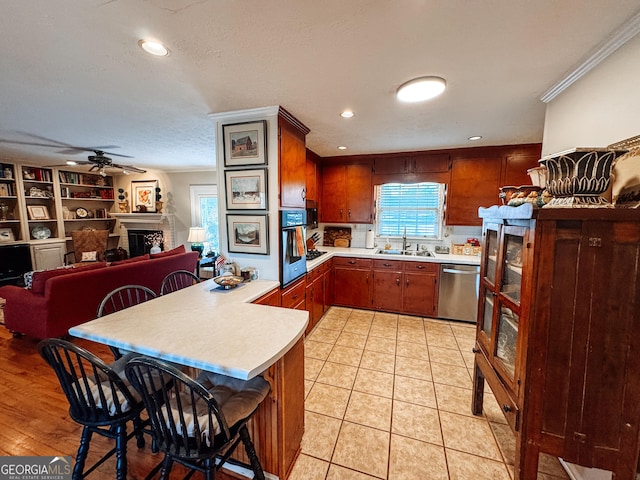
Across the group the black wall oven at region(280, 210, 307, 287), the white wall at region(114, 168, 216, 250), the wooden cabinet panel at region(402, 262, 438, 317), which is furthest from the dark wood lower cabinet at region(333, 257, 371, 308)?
the white wall at region(114, 168, 216, 250)

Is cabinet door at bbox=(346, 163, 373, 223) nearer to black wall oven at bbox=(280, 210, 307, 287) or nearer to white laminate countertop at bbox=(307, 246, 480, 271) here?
white laminate countertop at bbox=(307, 246, 480, 271)

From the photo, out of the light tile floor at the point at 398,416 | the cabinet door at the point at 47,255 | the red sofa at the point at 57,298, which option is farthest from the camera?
the cabinet door at the point at 47,255

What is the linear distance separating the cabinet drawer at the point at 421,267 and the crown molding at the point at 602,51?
2167 mm

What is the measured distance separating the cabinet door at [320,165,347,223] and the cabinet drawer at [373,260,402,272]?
0.92 metres

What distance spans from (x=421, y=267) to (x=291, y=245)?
6.52 ft

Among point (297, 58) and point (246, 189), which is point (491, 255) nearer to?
point (297, 58)

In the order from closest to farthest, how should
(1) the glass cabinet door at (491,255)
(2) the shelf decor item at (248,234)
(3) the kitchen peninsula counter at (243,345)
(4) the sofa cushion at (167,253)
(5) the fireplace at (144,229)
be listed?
(3) the kitchen peninsula counter at (243,345), (1) the glass cabinet door at (491,255), (2) the shelf decor item at (248,234), (4) the sofa cushion at (167,253), (5) the fireplace at (144,229)

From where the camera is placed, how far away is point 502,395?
1.39 metres

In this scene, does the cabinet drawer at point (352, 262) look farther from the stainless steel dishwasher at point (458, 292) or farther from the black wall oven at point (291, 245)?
the black wall oven at point (291, 245)

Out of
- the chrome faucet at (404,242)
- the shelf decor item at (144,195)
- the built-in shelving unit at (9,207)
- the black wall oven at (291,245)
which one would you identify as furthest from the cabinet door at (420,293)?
the built-in shelving unit at (9,207)

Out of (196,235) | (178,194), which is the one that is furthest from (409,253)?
(178,194)

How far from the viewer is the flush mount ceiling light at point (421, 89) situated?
167 centimetres

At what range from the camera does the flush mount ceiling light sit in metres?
1.67

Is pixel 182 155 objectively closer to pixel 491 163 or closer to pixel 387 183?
pixel 387 183
